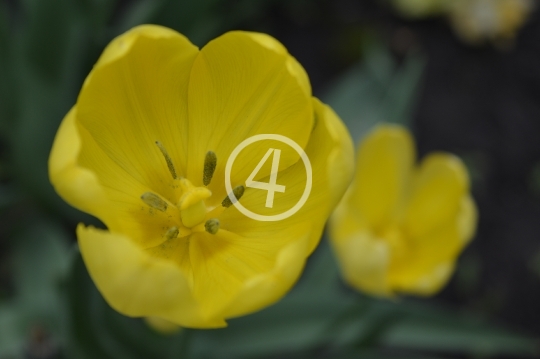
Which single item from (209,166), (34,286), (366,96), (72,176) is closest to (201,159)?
(209,166)

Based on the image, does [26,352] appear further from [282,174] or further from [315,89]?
[315,89]

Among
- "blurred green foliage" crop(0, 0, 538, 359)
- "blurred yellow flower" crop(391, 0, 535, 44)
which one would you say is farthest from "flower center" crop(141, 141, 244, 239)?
"blurred yellow flower" crop(391, 0, 535, 44)

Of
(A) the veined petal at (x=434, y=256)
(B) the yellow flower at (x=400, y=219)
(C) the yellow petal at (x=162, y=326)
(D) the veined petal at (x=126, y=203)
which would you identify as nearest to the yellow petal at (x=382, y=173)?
(B) the yellow flower at (x=400, y=219)

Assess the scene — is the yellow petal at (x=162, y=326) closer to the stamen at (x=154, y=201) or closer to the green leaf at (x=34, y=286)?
the green leaf at (x=34, y=286)

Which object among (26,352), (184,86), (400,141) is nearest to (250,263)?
(184,86)

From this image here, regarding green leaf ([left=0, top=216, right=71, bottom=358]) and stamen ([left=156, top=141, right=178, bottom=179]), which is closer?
stamen ([left=156, top=141, right=178, bottom=179])

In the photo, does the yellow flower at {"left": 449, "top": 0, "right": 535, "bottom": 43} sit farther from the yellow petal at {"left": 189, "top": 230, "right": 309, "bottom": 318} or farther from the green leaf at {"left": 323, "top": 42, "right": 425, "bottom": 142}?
the yellow petal at {"left": 189, "top": 230, "right": 309, "bottom": 318}
